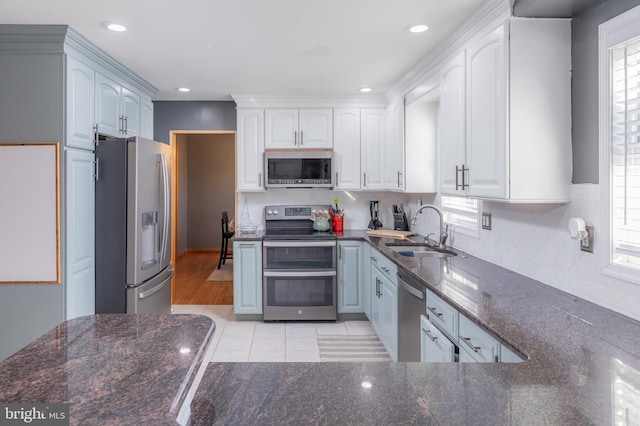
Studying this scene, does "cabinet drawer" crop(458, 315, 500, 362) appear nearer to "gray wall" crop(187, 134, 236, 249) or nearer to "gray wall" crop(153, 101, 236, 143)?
"gray wall" crop(153, 101, 236, 143)

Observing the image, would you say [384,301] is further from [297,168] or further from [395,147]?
[297,168]

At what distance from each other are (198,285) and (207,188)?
3293 millimetres

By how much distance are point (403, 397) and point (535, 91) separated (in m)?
1.65

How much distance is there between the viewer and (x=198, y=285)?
219 inches

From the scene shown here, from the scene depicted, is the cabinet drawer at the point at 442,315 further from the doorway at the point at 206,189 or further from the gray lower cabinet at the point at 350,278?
the doorway at the point at 206,189

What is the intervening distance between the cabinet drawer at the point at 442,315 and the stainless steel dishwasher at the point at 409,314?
13 centimetres

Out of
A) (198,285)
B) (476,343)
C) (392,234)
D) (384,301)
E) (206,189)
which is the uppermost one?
(206,189)

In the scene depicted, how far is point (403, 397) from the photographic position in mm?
913

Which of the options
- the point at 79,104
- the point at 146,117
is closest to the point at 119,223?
the point at 79,104

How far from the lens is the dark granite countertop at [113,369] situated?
0.78 metres

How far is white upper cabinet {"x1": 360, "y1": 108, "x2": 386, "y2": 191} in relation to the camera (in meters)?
4.34

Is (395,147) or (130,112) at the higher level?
(130,112)

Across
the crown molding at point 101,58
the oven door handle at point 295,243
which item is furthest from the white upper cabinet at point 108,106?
the oven door handle at point 295,243

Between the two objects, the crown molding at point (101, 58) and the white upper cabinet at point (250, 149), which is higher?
the crown molding at point (101, 58)
